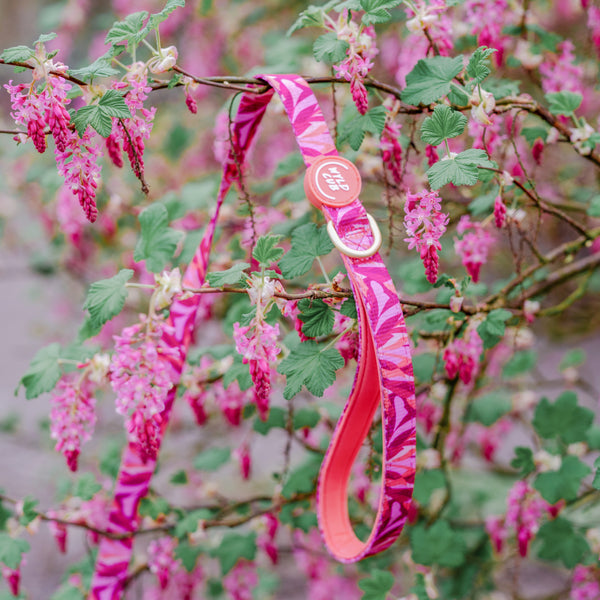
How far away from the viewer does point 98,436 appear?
3154 mm

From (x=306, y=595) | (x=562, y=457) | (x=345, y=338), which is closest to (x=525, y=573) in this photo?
(x=306, y=595)

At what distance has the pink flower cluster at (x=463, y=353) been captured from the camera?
87 centimetres

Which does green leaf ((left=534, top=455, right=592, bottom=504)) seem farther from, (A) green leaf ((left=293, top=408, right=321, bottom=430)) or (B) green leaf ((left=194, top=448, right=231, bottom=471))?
(B) green leaf ((left=194, top=448, right=231, bottom=471))

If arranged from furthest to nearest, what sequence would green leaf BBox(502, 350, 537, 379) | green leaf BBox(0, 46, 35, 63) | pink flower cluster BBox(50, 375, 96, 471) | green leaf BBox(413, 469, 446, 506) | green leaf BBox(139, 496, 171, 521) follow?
green leaf BBox(502, 350, 537, 379), green leaf BBox(413, 469, 446, 506), green leaf BBox(139, 496, 171, 521), pink flower cluster BBox(50, 375, 96, 471), green leaf BBox(0, 46, 35, 63)

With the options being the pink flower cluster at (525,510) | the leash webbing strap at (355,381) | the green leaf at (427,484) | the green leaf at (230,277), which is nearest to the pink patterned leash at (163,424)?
the leash webbing strap at (355,381)

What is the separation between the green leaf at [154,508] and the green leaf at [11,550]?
195mm

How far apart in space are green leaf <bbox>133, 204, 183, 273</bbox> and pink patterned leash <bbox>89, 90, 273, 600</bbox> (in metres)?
0.04

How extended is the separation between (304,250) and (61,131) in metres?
0.31

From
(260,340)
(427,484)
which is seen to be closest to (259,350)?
(260,340)

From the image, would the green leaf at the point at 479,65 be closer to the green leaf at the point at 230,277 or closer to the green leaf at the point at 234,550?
the green leaf at the point at 230,277

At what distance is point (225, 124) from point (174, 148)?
1.61 m

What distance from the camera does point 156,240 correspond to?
0.95 metres

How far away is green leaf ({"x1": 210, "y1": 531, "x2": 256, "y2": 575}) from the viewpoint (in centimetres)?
123

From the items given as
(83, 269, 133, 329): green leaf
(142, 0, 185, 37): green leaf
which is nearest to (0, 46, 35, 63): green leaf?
(142, 0, 185, 37): green leaf
